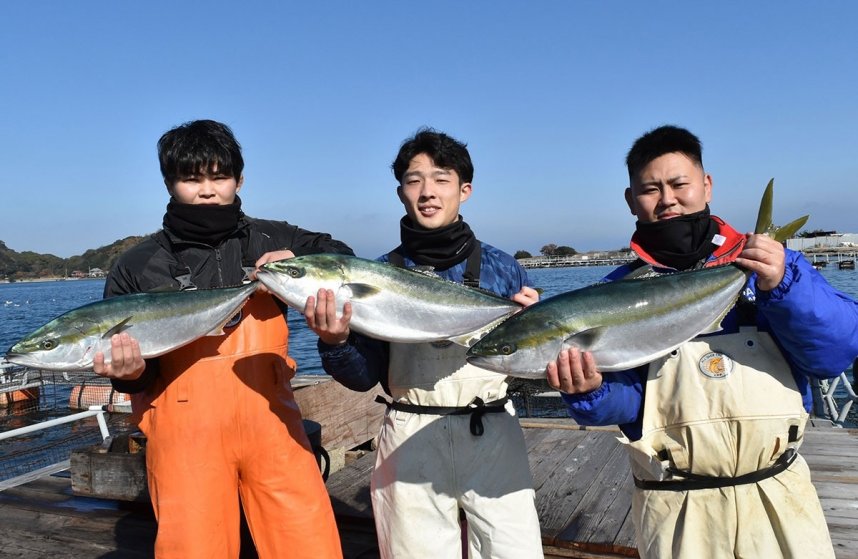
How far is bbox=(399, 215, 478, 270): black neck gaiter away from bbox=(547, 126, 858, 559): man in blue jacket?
1.07 m

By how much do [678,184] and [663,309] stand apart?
2.45 ft

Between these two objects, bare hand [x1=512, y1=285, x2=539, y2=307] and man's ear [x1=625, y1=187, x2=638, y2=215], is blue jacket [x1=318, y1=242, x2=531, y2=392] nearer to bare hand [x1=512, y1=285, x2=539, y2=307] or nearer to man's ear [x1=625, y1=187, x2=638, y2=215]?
bare hand [x1=512, y1=285, x2=539, y2=307]

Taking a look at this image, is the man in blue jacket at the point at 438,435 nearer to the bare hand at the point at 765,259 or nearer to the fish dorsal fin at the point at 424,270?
the fish dorsal fin at the point at 424,270

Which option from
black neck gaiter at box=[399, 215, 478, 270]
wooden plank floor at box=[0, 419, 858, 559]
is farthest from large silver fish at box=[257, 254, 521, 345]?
wooden plank floor at box=[0, 419, 858, 559]

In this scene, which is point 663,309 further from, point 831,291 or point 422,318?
point 422,318

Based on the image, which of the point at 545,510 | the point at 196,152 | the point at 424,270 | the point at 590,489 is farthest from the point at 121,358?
the point at 590,489

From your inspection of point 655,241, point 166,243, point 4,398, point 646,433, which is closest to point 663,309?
point 655,241

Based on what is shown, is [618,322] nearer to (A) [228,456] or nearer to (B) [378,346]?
(B) [378,346]

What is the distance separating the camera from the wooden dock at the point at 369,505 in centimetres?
473

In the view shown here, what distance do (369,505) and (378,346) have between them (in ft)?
8.12

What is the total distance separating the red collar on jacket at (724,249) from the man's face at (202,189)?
245 cm

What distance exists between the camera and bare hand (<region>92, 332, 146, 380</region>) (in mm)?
3180

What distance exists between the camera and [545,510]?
5141mm

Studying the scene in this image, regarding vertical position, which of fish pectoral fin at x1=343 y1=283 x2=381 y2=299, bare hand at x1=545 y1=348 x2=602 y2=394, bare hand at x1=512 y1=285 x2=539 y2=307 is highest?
fish pectoral fin at x1=343 y1=283 x2=381 y2=299
